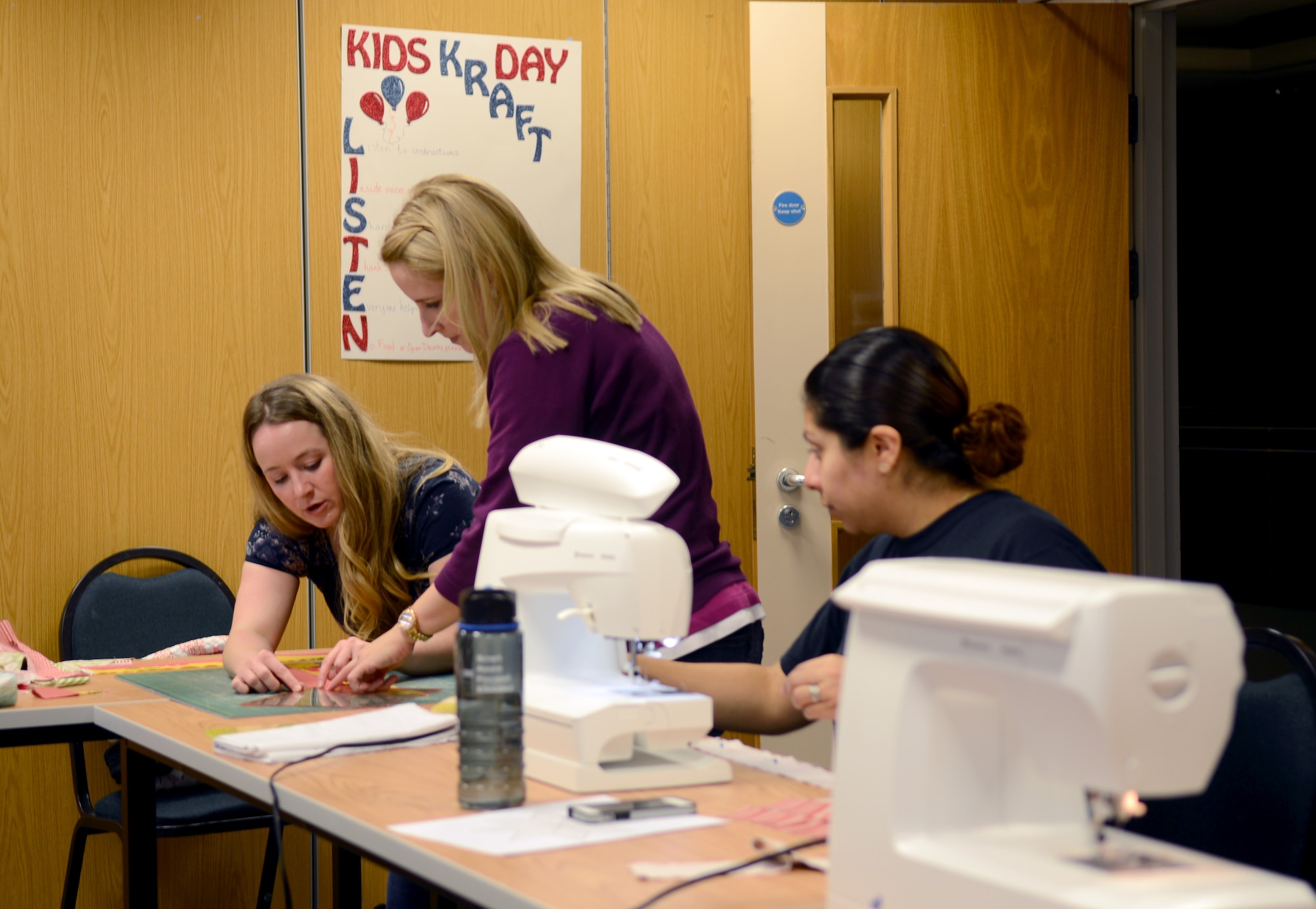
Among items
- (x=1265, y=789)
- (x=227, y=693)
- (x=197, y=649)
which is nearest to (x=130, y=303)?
(x=197, y=649)

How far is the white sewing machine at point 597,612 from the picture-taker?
1.48 m

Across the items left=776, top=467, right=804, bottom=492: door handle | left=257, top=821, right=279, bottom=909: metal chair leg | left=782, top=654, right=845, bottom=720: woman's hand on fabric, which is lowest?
left=257, top=821, right=279, bottom=909: metal chair leg

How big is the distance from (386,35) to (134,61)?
0.60 m

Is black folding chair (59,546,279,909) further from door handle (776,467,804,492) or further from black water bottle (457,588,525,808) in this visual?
black water bottle (457,588,525,808)

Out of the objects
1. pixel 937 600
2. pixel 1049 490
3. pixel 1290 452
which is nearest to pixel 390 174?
Answer: pixel 1049 490

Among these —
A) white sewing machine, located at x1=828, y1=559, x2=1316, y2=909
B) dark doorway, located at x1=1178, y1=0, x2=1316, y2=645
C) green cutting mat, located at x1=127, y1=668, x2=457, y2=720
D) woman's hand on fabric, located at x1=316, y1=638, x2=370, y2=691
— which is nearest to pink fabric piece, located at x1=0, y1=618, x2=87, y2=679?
green cutting mat, located at x1=127, y1=668, x2=457, y2=720

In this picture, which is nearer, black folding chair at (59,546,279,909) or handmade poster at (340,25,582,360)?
black folding chair at (59,546,279,909)

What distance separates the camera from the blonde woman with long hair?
2385mm

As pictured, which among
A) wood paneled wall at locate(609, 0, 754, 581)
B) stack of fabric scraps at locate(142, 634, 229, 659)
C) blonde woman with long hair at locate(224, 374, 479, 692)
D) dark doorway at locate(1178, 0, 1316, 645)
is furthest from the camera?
dark doorway at locate(1178, 0, 1316, 645)

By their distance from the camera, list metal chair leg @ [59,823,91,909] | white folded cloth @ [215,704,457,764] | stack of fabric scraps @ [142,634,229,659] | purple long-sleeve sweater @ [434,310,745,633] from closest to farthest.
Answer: white folded cloth @ [215,704,457,764], purple long-sleeve sweater @ [434,310,745,633], stack of fabric scraps @ [142,634,229,659], metal chair leg @ [59,823,91,909]

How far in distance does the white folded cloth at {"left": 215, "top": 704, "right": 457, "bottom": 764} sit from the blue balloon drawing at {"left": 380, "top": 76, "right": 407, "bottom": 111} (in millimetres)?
2013

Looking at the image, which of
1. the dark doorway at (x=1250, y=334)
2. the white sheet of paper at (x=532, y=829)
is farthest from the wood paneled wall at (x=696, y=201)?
the dark doorway at (x=1250, y=334)

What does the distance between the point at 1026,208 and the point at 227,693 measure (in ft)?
7.57

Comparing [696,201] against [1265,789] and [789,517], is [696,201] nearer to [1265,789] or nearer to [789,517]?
[789,517]
